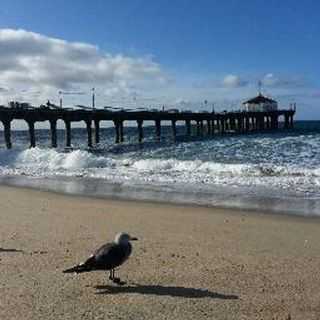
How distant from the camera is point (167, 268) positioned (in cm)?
675

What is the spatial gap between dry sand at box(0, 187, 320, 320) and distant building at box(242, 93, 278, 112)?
73.5 metres

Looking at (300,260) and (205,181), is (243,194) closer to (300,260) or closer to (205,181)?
(205,181)

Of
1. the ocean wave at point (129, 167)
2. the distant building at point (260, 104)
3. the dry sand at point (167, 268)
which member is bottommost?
the ocean wave at point (129, 167)

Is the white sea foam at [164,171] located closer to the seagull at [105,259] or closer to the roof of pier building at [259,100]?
the seagull at [105,259]

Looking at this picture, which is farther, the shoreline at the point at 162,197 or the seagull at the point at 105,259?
the shoreline at the point at 162,197

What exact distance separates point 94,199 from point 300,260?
8.19 meters

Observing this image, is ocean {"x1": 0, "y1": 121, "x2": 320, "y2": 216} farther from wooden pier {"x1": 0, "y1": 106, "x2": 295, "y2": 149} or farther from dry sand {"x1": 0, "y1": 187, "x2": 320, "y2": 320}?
wooden pier {"x1": 0, "y1": 106, "x2": 295, "y2": 149}

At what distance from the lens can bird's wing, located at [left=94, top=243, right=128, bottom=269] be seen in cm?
589

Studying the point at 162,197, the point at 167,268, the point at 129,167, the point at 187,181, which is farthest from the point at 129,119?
the point at 167,268

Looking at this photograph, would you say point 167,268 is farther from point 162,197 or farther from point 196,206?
point 162,197

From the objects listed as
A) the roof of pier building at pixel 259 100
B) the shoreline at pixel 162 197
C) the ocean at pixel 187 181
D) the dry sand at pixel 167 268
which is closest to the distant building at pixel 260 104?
the roof of pier building at pixel 259 100

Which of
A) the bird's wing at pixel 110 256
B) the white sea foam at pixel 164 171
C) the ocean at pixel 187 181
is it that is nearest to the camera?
the bird's wing at pixel 110 256

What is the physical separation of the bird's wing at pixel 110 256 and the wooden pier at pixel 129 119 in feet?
115

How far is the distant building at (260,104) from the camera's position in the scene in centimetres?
8388
